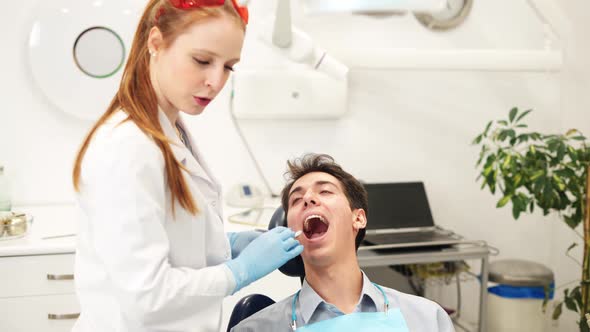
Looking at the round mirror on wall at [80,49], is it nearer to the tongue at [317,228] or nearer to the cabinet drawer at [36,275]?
the cabinet drawer at [36,275]

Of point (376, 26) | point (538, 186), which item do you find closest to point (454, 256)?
point (538, 186)

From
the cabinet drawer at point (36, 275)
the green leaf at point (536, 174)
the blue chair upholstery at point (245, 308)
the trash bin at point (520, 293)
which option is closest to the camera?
the blue chair upholstery at point (245, 308)

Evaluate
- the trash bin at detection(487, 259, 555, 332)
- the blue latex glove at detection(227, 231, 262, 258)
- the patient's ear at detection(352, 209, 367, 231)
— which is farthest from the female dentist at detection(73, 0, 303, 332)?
the trash bin at detection(487, 259, 555, 332)

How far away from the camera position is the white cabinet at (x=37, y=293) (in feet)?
6.07

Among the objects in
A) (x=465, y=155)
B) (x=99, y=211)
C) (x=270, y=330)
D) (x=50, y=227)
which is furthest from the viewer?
(x=465, y=155)

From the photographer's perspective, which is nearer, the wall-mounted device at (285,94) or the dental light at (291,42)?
the dental light at (291,42)

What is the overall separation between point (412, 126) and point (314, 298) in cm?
143

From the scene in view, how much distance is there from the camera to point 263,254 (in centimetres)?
118

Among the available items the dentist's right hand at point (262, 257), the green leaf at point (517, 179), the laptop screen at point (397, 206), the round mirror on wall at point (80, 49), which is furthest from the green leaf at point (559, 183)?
the round mirror on wall at point (80, 49)

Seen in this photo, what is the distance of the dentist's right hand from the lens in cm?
114

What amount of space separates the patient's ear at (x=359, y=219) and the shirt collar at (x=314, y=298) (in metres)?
0.15

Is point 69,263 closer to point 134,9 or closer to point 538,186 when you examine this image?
point 134,9

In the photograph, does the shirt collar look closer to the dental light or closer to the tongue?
the tongue

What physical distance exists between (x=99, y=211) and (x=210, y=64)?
318 millimetres
